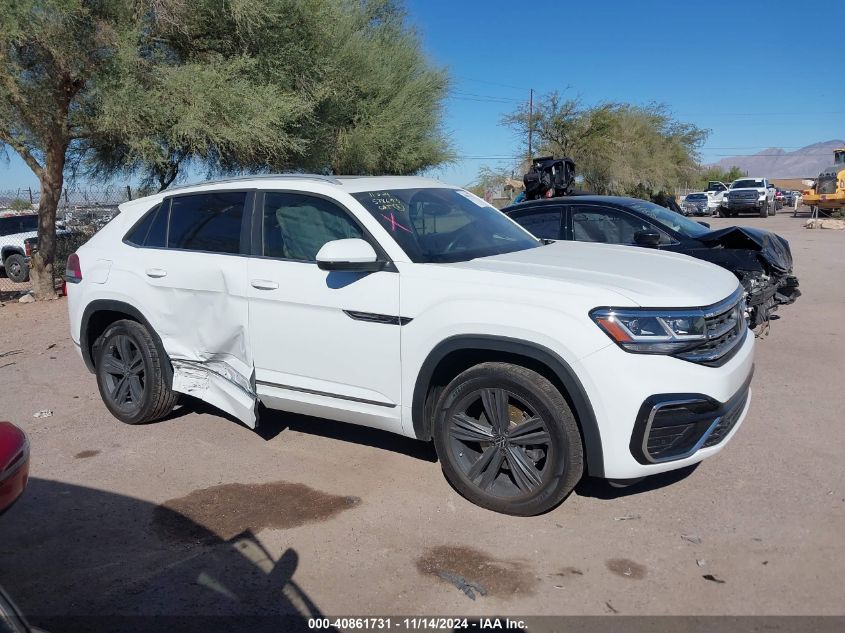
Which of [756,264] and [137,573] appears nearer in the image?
[137,573]

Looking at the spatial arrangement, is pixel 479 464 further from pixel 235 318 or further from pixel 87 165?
pixel 87 165

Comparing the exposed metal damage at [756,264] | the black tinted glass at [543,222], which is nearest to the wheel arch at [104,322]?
the black tinted glass at [543,222]

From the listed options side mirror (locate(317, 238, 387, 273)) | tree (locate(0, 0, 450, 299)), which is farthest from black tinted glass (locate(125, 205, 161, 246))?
tree (locate(0, 0, 450, 299))

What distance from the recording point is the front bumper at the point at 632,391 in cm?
349

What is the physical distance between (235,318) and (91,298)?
4.92ft

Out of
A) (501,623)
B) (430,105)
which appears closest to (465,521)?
(501,623)

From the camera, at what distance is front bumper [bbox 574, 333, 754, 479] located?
349 cm

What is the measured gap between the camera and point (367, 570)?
351cm

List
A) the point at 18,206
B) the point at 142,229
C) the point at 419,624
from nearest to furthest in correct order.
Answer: the point at 419,624, the point at 142,229, the point at 18,206

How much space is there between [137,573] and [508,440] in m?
2.00

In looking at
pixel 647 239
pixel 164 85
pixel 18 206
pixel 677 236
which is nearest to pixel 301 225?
pixel 647 239

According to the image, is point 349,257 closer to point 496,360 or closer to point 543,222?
point 496,360

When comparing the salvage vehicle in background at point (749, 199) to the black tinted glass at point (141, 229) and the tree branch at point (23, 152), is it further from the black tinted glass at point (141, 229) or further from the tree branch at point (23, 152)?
the black tinted glass at point (141, 229)

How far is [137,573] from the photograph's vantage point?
3527mm
